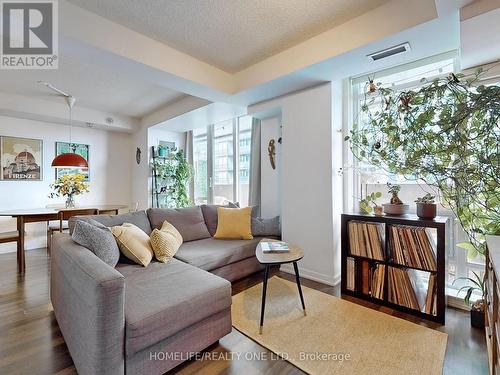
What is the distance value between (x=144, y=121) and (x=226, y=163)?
209 cm

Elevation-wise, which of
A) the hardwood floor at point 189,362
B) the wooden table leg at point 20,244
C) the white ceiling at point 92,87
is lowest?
the hardwood floor at point 189,362

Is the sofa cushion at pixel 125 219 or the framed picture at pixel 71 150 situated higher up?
the framed picture at pixel 71 150

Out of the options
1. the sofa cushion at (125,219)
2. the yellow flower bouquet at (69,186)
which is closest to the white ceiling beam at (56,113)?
the yellow flower bouquet at (69,186)

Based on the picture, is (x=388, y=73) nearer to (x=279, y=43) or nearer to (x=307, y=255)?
(x=279, y=43)

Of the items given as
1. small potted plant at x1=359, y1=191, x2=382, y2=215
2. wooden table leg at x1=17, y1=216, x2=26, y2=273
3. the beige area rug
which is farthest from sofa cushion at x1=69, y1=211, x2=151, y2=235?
small potted plant at x1=359, y1=191, x2=382, y2=215

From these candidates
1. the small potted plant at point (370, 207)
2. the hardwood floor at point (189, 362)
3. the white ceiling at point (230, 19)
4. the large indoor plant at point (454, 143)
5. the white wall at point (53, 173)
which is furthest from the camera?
the white wall at point (53, 173)

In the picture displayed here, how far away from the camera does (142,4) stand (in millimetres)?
1880

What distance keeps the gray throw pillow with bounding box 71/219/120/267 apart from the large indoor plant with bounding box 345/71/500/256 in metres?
2.48

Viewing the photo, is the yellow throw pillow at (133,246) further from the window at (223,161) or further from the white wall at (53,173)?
the white wall at (53,173)

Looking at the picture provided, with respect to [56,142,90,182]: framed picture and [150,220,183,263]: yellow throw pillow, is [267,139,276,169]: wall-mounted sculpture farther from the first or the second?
[56,142,90,182]: framed picture

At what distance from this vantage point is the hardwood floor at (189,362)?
4.80ft

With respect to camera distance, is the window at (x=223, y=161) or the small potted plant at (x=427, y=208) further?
the window at (x=223, y=161)

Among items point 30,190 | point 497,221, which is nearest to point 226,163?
point 30,190

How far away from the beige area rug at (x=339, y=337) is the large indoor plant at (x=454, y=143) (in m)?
0.87
